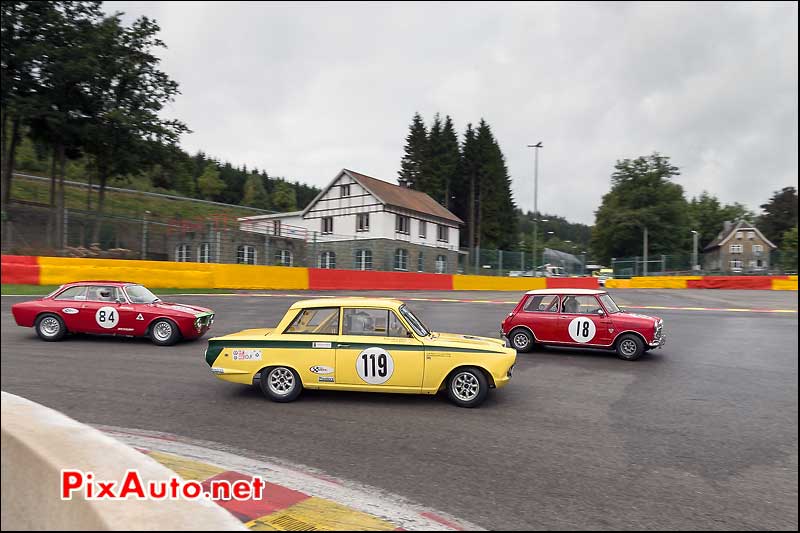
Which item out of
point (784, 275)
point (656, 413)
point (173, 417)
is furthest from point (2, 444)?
point (784, 275)

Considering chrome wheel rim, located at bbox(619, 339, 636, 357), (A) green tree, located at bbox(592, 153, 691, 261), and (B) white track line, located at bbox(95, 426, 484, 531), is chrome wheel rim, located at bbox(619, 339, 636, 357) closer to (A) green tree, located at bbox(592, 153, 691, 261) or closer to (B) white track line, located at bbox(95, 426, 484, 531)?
(B) white track line, located at bbox(95, 426, 484, 531)

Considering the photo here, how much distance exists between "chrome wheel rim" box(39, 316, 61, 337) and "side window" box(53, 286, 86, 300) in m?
1.35

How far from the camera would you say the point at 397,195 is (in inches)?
242

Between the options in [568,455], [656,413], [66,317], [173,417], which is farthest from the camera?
[66,317]

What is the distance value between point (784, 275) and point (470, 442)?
29471mm

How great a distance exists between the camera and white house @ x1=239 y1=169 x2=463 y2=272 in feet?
20.1

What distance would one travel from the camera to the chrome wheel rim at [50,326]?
761 cm

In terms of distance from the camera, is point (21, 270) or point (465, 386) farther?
point (465, 386)

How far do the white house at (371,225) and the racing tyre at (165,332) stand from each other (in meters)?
2.49

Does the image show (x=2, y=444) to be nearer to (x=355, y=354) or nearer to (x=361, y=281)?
(x=355, y=354)

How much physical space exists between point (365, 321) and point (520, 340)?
4.63 m

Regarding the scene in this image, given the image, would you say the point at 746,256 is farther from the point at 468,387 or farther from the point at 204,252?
the point at 204,252

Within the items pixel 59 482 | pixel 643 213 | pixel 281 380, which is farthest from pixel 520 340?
pixel 643 213

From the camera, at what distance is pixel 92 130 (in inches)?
303
